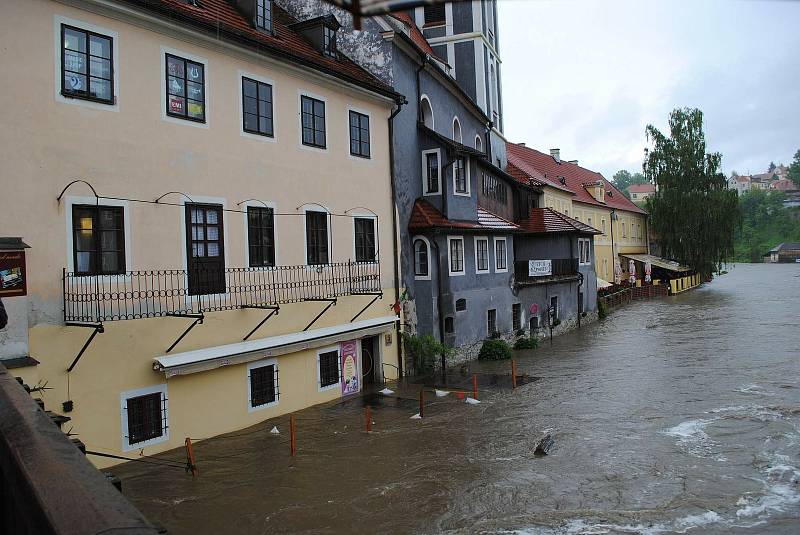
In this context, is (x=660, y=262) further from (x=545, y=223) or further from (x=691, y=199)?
(x=545, y=223)

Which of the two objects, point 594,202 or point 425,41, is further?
point 594,202

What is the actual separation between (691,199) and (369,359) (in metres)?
41.6

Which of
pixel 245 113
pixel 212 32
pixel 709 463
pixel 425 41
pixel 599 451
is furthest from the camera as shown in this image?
pixel 425 41

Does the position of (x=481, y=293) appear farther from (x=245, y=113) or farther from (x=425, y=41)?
(x=425, y=41)

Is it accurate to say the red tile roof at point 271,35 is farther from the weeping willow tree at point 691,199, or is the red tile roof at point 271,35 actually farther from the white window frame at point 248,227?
the weeping willow tree at point 691,199

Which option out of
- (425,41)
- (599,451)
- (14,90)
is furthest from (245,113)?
(425,41)

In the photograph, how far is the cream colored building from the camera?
11000mm

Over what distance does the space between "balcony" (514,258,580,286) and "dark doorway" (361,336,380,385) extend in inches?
378

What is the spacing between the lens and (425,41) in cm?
3334

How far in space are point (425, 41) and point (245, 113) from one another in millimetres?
20803

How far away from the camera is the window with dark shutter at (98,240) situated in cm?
1148

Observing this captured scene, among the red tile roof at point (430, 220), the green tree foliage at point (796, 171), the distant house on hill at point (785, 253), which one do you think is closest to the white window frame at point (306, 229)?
the red tile roof at point (430, 220)

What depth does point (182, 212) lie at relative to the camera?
1340cm

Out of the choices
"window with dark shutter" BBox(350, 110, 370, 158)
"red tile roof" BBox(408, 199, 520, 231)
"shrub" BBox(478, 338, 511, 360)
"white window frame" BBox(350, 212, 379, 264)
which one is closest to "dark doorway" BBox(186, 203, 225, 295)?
"white window frame" BBox(350, 212, 379, 264)
